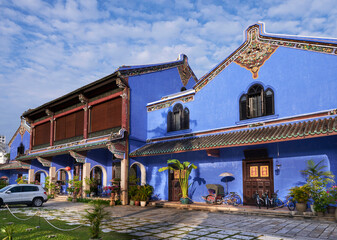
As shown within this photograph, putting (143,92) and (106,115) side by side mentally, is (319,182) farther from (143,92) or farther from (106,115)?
(106,115)

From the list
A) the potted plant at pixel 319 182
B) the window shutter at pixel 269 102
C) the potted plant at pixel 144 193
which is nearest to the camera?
the potted plant at pixel 319 182

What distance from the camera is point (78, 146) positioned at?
2089cm

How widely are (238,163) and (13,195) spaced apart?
1281cm

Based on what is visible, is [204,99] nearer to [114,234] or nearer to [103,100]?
[103,100]

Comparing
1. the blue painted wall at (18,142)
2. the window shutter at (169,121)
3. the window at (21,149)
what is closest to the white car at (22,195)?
the window shutter at (169,121)

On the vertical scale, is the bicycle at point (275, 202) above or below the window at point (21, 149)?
below

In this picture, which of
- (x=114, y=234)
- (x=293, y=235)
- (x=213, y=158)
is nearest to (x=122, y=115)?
(x=213, y=158)

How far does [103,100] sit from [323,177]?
13.6m

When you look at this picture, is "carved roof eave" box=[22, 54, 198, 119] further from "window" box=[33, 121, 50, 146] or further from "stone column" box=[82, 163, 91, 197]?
"stone column" box=[82, 163, 91, 197]

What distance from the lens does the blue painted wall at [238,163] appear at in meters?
12.2

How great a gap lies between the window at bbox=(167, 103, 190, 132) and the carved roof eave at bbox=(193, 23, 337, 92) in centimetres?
151

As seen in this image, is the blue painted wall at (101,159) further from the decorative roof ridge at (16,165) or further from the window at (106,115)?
the decorative roof ridge at (16,165)

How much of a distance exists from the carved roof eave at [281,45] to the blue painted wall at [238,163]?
12.5ft

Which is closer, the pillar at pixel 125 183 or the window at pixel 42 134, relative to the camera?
the pillar at pixel 125 183
